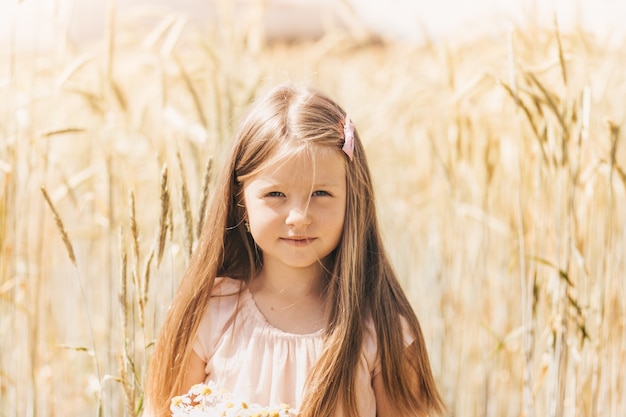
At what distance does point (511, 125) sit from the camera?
2100 mm

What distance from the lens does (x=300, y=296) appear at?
131 centimetres

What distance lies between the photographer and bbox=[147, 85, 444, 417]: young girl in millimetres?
1209

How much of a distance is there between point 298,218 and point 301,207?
0.02 metres

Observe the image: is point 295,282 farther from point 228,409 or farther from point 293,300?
point 228,409

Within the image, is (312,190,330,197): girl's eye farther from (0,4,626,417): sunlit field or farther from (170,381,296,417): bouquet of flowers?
(170,381,296,417): bouquet of flowers

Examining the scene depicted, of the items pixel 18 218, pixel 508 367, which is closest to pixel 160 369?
pixel 18 218

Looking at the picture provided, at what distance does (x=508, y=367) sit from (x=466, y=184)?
54 cm

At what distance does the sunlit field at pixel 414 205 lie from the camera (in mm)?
1431

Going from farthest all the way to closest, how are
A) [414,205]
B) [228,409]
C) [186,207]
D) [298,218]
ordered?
1. [414,205]
2. [186,207]
3. [298,218]
4. [228,409]

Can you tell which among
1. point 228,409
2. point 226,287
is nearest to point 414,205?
point 226,287

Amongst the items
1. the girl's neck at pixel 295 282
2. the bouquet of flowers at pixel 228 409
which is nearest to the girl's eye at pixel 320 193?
the girl's neck at pixel 295 282

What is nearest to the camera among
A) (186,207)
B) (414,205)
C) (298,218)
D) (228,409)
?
(228,409)

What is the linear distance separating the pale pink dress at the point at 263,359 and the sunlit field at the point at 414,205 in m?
0.12

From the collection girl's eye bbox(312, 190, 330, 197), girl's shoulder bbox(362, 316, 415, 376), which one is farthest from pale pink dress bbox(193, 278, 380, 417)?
girl's eye bbox(312, 190, 330, 197)
